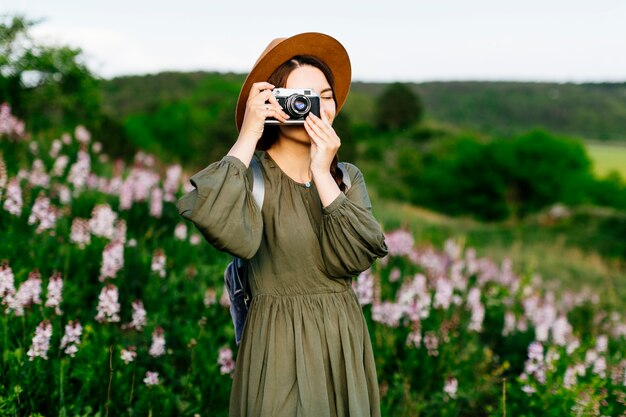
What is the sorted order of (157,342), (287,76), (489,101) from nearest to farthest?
(287,76) → (157,342) → (489,101)

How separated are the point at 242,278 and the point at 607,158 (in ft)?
261

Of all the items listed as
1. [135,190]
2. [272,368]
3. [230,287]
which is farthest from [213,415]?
[135,190]

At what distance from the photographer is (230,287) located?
246 centimetres

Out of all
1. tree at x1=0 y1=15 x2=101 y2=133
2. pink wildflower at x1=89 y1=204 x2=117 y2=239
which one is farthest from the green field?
pink wildflower at x1=89 y1=204 x2=117 y2=239

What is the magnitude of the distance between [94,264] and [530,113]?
121m

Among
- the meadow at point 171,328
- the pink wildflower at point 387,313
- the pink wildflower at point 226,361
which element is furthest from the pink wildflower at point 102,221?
the pink wildflower at point 387,313

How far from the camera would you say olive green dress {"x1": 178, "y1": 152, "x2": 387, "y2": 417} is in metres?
1.99

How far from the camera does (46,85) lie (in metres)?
11.7

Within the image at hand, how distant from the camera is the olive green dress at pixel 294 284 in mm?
1986

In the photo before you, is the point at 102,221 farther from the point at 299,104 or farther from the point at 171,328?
the point at 299,104

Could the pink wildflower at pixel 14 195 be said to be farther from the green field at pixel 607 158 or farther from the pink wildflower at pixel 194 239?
the green field at pixel 607 158

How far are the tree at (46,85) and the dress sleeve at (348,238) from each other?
9313mm

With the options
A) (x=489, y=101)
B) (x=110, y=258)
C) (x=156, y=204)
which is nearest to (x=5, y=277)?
(x=110, y=258)

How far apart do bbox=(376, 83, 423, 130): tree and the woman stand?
79971 millimetres
